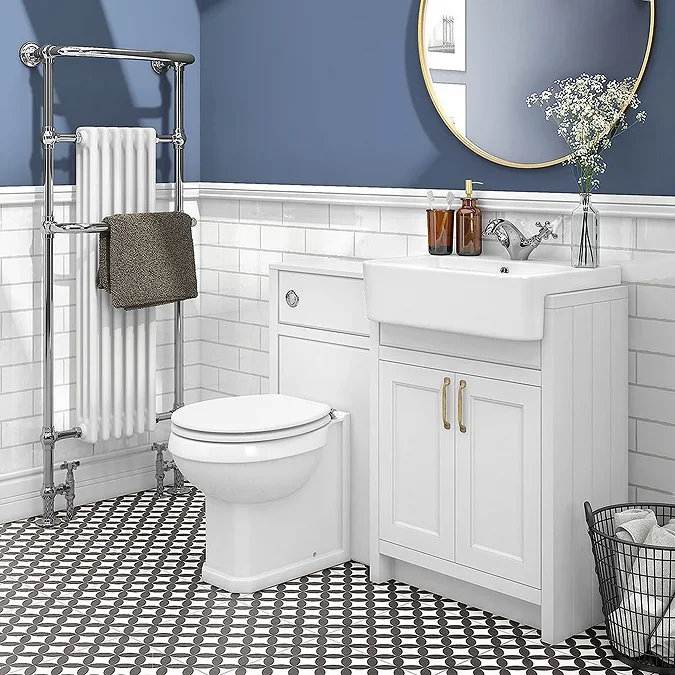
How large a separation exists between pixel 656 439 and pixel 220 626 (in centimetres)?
129

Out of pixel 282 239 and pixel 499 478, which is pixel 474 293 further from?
pixel 282 239

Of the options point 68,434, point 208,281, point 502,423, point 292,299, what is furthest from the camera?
point 208,281

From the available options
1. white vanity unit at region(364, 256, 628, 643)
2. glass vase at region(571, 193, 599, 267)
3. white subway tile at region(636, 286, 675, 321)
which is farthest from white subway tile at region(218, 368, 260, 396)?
white subway tile at region(636, 286, 675, 321)

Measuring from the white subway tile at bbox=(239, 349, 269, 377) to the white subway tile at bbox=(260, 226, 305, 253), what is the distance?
415 mm

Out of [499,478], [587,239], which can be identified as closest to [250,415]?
[499,478]

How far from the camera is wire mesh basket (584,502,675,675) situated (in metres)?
2.65

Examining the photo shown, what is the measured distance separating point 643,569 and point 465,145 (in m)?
1.41

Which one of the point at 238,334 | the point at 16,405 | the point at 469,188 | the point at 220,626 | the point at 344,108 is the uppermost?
the point at 344,108

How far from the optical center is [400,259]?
333cm

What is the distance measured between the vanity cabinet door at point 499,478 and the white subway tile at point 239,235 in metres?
1.48

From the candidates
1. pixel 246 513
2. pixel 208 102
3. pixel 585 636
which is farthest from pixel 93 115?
pixel 585 636

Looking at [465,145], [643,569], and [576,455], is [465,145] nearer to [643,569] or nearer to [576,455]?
[576,455]

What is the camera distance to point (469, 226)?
3.32 m

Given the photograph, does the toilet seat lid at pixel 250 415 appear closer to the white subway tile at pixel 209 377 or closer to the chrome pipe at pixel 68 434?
the chrome pipe at pixel 68 434
